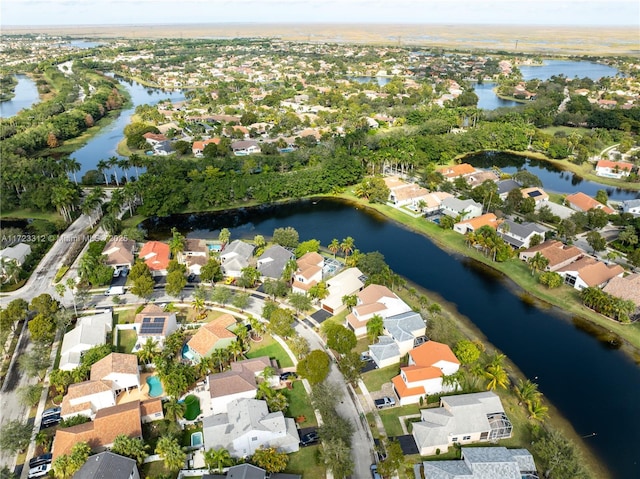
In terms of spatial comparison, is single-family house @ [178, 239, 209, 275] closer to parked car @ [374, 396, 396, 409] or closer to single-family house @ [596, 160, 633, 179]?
parked car @ [374, 396, 396, 409]

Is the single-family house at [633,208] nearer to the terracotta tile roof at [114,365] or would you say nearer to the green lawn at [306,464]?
the green lawn at [306,464]

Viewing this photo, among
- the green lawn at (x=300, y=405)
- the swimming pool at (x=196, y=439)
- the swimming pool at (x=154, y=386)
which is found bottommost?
the swimming pool at (x=154, y=386)

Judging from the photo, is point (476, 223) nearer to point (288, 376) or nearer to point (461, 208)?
point (461, 208)

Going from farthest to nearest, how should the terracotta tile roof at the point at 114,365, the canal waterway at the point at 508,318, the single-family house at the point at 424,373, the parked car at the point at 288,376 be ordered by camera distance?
the parked car at the point at 288,376 → the terracotta tile roof at the point at 114,365 → the canal waterway at the point at 508,318 → the single-family house at the point at 424,373

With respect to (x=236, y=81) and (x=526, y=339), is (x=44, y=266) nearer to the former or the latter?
Answer: (x=526, y=339)

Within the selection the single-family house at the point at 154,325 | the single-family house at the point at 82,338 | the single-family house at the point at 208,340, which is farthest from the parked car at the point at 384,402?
the single-family house at the point at 82,338

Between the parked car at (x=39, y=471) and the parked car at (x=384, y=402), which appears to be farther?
the parked car at (x=384, y=402)
